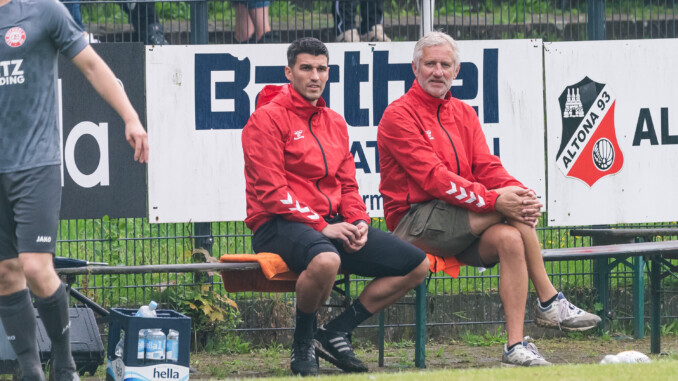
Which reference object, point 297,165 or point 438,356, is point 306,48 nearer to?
point 297,165

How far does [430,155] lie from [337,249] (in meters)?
0.80

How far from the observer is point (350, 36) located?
831cm

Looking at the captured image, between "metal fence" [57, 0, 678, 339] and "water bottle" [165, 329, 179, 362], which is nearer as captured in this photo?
"water bottle" [165, 329, 179, 362]

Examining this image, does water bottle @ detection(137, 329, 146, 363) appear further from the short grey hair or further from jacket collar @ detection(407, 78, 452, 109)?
the short grey hair

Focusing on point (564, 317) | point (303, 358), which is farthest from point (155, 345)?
point (564, 317)

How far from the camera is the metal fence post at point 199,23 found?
7852 mm

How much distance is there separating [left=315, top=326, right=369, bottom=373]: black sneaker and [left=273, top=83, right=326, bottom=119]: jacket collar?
128 centimetres

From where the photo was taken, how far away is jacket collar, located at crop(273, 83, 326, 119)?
670 centimetres

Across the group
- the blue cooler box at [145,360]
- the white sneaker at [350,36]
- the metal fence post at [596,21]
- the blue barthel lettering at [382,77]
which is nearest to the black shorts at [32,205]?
the blue cooler box at [145,360]

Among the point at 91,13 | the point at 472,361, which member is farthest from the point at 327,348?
the point at 91,13

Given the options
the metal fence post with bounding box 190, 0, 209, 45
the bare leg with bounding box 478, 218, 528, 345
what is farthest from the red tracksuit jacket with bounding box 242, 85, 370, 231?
the metal fence post with bounding box 190, 0, 209, 45

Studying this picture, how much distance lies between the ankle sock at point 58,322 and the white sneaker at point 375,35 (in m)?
3.65

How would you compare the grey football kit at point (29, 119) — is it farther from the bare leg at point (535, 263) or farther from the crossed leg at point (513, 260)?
the bare leg at point (535, 263)

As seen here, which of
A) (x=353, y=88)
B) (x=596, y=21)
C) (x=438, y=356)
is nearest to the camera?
(x=438, y=356)
